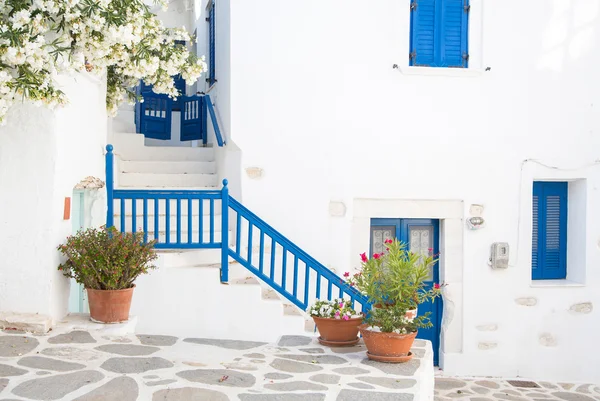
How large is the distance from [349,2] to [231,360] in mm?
4670

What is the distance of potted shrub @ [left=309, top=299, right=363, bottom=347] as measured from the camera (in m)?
5.95

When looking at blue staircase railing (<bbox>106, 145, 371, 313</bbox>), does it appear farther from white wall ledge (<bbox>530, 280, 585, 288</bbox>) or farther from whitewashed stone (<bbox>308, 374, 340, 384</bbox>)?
white wall ledge (<bbox>530, 280, 585, 288</bbox>)

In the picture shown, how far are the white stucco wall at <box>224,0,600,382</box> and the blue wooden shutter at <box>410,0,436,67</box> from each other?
0.16 metres

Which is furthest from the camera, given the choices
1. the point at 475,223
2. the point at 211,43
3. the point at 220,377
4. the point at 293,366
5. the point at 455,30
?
the point at 211,43

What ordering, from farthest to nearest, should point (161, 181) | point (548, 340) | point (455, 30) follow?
point (161, 181) < point (548, 340) < point (455, 30)

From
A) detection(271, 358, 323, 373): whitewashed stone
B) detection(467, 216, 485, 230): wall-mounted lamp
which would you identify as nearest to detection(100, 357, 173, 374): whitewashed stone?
detection(271, 358, 323, 373): whitewashed stone

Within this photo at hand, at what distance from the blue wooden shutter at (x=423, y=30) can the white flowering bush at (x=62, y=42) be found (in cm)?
334

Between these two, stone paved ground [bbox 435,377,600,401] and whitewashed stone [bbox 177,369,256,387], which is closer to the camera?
whitewashed stone [bbox 177,369,256,387]

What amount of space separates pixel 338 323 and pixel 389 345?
60 cm

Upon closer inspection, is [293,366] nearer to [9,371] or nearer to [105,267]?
[105,267]

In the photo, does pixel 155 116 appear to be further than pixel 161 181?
Yes

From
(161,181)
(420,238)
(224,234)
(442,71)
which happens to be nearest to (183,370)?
(224,234)

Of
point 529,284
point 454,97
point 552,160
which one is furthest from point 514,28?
point 529,284

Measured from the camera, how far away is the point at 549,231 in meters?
9.15
